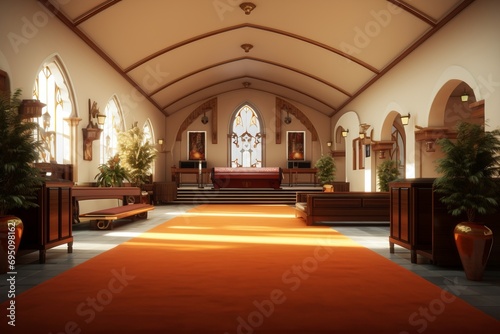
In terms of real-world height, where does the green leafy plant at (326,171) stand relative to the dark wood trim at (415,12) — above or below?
below

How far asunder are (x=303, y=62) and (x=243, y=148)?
24.9ft

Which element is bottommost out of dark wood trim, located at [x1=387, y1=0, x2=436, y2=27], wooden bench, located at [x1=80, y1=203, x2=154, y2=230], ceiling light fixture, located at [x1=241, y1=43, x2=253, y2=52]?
wooden bench, located at [x1=80, y1=203, x2=154, y2=230]

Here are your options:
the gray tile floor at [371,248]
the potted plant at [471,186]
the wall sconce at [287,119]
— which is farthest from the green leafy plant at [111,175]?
the wall sconce at [287,119]

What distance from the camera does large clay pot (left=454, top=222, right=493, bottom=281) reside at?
4.03 metres

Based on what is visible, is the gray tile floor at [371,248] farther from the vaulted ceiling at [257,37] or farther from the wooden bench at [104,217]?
the vaulted ceiling at [257,37]

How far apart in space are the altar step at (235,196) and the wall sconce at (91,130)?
21.0 ft

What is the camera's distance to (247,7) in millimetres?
10172

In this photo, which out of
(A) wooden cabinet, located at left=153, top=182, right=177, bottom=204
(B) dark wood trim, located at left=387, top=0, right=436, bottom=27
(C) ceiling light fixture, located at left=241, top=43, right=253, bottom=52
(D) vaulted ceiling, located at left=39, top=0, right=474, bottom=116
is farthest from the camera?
(A) wooden cabinet, located at left=153, top=182, right=177, bottom=204

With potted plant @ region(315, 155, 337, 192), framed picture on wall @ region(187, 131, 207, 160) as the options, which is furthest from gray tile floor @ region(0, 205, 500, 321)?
framed picture on wall @ region(187, 131, 207, 160)

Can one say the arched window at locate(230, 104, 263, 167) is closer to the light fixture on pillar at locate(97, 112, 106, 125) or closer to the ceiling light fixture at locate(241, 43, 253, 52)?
the ceiling light fixture at locate(241, 43, 253, 52)

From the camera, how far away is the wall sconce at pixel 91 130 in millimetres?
9892

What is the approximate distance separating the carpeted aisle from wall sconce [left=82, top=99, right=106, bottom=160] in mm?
5037

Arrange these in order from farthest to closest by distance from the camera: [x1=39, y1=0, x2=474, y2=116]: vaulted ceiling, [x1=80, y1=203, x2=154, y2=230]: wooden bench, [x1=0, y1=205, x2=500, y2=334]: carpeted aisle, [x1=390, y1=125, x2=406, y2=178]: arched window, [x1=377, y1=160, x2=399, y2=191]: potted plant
→ [x1=390, y1=125, x2=406, y2=178]: arched window
[x1=377, y1=160, x2=399, y2=191]: potted plant
[x1=39, y1=0, x2=474, y2=116]: vaulted ceiling
[x1=80, y1=203, x2=154, y2=230]: wooden bench
[x1=0, y1=205, x2=500, y2=334]: carpeted aisle

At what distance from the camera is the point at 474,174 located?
4195 millimetres
